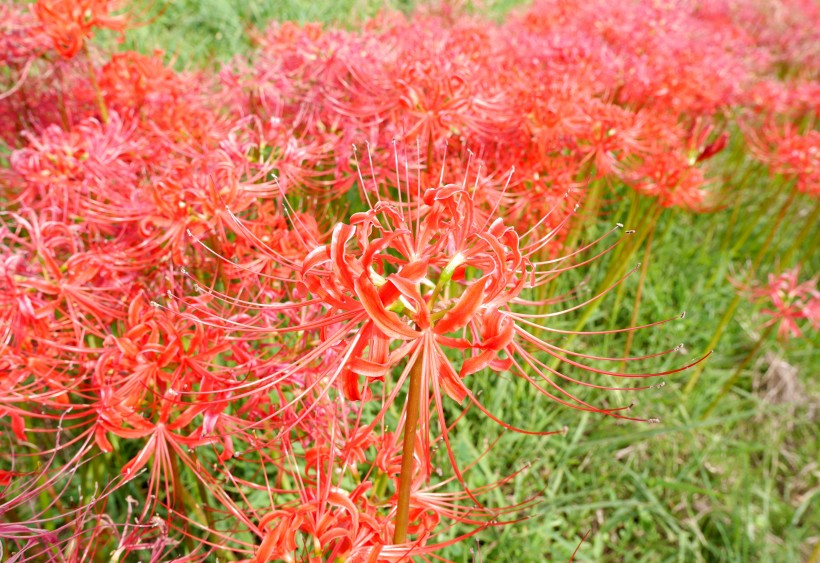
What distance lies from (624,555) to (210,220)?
220 cm

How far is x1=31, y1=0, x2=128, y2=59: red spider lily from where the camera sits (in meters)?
2.06

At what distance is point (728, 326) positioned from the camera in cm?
360

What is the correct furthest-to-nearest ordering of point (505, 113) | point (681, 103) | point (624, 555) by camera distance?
point (681, 103)
point (624, 555)
point (505, 113)

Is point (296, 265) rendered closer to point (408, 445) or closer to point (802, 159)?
point (408, 445)

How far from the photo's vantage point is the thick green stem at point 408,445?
3.11 ft

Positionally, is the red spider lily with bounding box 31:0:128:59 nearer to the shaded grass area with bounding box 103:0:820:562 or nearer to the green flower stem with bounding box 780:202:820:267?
the shaded grass area with bounding box 103:0:820:562

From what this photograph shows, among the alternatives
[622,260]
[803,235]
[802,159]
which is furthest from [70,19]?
[803,235]

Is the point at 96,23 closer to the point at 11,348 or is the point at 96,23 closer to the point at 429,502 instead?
the point at 11,348

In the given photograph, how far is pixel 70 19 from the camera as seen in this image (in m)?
2.08

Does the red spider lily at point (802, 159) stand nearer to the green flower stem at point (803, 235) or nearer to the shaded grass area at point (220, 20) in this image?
the green flower stem at point (803, 235)

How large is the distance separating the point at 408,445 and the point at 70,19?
1.94m

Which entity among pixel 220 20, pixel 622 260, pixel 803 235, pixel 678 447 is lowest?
pixel 678 447

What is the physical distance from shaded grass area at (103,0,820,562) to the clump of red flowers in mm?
187

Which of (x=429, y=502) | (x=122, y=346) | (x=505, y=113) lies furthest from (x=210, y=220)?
(x=505, y=113)
